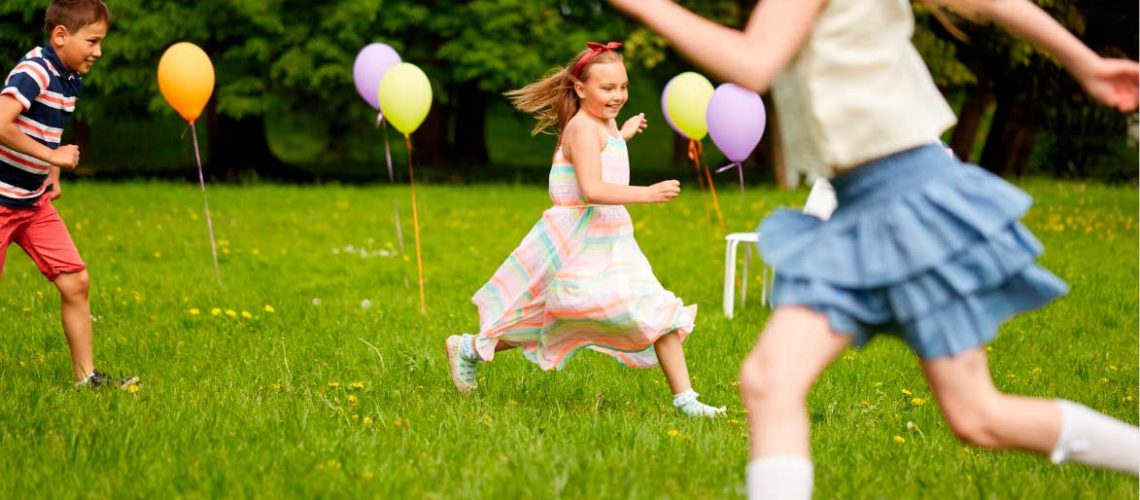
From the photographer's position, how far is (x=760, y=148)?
1161 inches

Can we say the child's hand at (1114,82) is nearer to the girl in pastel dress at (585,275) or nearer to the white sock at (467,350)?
the girl in pastel dress at (585,275)

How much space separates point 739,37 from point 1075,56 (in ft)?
2.84

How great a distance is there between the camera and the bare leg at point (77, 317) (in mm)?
5477

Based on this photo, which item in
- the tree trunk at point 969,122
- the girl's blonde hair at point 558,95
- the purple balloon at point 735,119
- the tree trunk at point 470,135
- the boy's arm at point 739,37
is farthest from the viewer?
the tree trunk at point 470,135

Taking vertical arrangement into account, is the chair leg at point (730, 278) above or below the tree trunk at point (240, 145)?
above

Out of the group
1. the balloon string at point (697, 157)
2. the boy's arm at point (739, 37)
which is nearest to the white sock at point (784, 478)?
the boy's arm at point (739, 37)

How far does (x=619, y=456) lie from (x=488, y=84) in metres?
18.7

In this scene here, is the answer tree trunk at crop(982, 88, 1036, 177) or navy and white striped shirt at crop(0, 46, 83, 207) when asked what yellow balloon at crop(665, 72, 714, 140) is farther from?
tree trunk at crop(982, 88, 1036, 177)

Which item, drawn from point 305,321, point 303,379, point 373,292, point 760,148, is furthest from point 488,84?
point 303,379

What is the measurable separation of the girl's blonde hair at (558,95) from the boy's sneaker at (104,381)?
2.08 meters

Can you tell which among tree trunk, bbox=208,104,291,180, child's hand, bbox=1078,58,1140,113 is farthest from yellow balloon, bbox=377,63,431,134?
tree trunk, bbox=208,104,291,180

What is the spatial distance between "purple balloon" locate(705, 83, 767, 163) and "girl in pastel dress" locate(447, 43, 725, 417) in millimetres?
2803

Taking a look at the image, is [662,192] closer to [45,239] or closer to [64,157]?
[64,157]

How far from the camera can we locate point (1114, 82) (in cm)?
293
